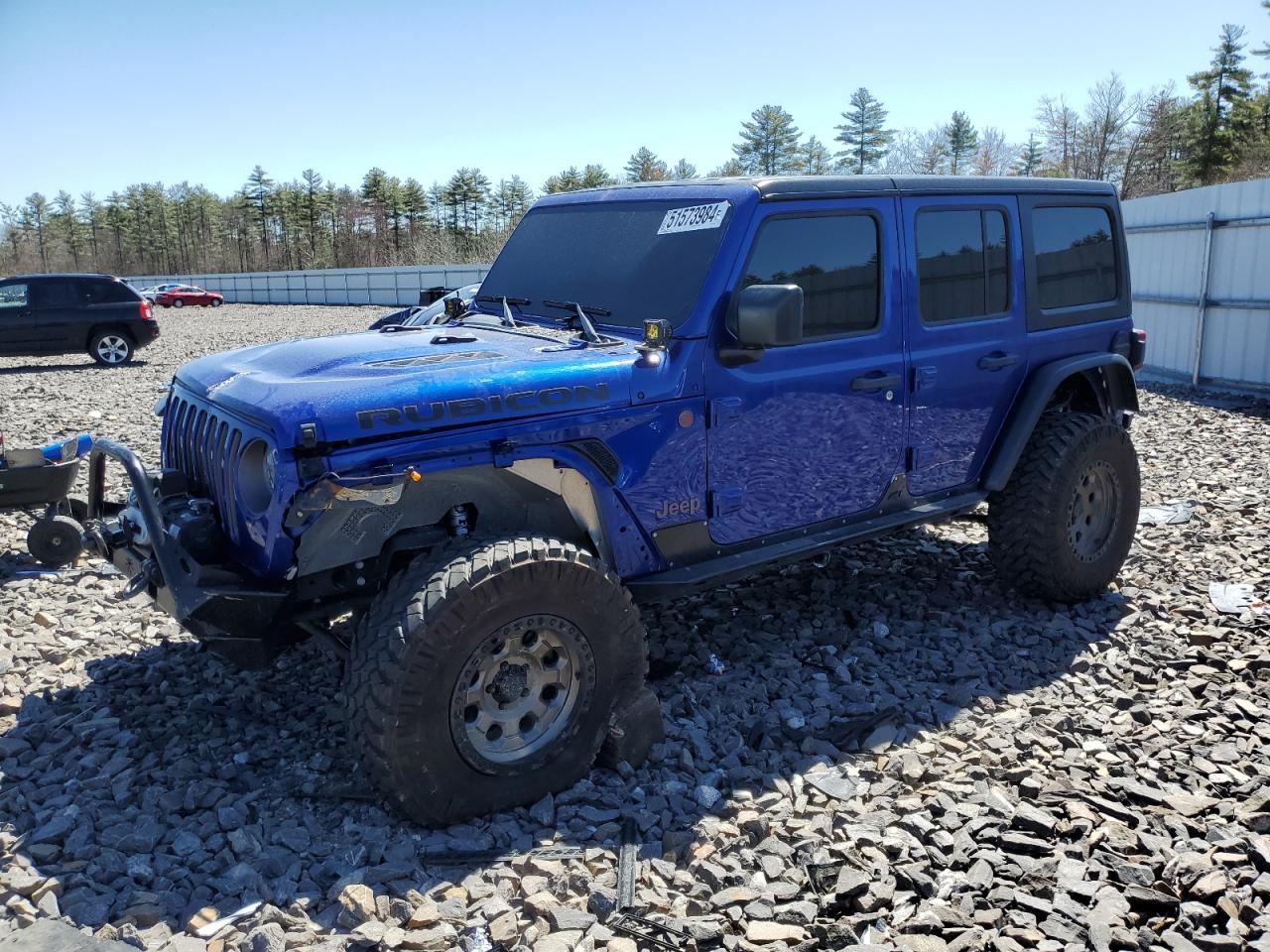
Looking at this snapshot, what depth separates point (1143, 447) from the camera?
360 inches

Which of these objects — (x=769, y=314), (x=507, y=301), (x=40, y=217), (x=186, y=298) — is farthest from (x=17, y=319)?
(x=40, y=217)

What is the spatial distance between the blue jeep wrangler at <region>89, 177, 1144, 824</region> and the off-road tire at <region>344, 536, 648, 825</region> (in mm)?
10

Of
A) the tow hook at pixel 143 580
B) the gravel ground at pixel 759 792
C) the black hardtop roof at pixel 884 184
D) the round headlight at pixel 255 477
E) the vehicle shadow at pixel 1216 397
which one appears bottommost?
the gravel ground at pixel 759 792

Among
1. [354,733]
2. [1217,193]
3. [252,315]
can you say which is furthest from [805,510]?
[252,315]

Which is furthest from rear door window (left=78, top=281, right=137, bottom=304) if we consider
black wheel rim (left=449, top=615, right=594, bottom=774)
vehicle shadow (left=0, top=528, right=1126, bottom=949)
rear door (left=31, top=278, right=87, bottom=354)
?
black wheel rim (left=449, top=615, right=594, bottom=774)

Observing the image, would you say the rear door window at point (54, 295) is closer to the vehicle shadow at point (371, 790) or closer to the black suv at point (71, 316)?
the black suv at point (71, 316)

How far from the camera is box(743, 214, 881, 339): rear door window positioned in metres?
4.08

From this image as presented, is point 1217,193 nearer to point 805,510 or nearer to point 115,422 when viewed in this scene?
point 805,510

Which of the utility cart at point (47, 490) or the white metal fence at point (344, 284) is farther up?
the white metal fence at point (344, 284)

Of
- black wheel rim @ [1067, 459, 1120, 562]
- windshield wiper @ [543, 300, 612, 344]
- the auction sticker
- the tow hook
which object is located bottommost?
black wheel rim @ [1067, 459, 1120, 562]

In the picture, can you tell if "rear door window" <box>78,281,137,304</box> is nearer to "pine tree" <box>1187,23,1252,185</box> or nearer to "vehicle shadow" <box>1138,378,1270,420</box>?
"vehicle shadow" <box>1138,378,1270,420</box>

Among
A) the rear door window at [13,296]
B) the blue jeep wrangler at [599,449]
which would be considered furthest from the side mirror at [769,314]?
the rear door window at [13,296]

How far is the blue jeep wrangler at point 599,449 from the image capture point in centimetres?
319

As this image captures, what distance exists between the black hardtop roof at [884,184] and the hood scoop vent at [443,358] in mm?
1241
